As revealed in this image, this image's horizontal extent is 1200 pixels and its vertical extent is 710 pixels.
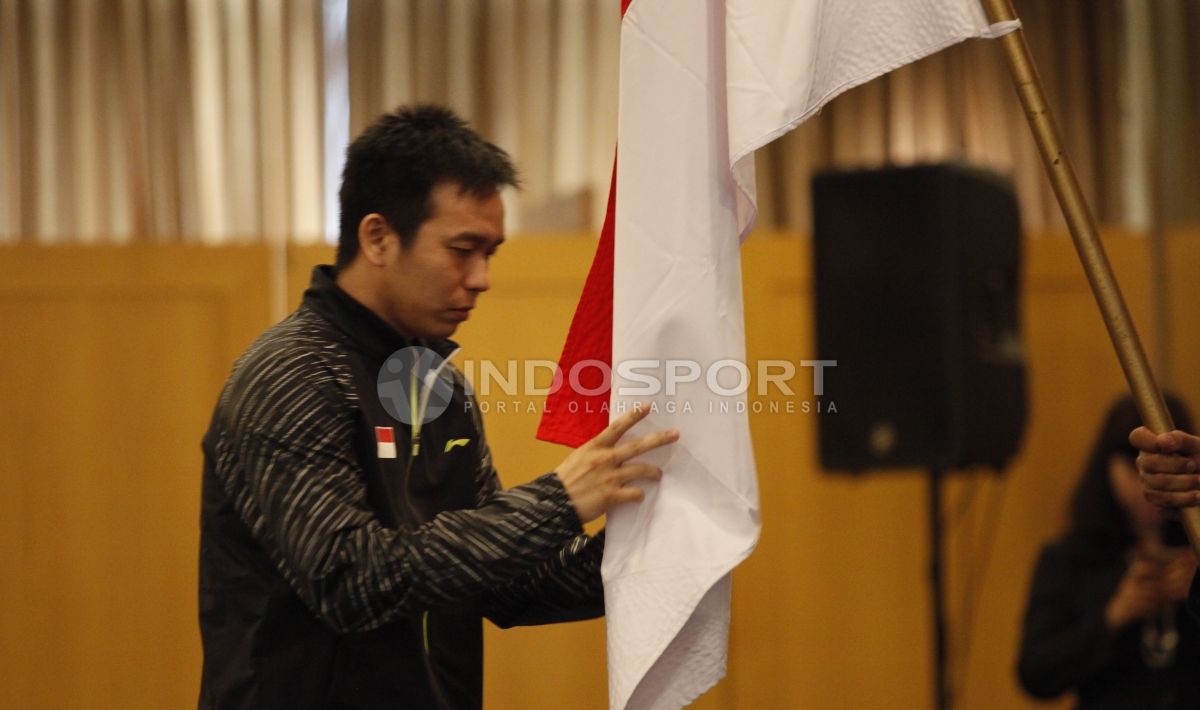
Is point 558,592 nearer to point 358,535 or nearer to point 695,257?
point 358,535

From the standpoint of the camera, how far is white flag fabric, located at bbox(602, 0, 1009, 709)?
1.19 m

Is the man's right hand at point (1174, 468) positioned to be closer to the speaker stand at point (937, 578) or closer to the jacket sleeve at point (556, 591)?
the jacket sleeve at point (556, 591)

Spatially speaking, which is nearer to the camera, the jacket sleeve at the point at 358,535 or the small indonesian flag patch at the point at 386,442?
the jacket sleeve at the point at 358,535

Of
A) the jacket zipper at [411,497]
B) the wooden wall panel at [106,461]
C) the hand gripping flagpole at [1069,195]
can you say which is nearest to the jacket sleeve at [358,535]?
the jacket zipper at [411,497]

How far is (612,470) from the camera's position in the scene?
4.09ft

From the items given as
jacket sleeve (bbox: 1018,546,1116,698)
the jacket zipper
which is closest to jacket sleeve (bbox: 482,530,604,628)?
the jacket zipper

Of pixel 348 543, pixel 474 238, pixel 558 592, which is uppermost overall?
pixel 474 238

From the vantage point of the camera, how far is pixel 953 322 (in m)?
2.32

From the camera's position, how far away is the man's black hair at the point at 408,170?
1569 millimetres

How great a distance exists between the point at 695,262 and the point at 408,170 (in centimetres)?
51

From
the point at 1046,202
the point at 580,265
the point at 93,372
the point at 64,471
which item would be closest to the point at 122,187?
the point at 93,372

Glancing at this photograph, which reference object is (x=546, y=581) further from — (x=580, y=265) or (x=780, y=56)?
(x=580, y=265)

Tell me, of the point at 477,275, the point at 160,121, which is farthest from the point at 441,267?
the point at 160,121

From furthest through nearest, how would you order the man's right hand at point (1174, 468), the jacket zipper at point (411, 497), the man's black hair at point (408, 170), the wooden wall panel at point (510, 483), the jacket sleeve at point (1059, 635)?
the wooden wall panel at point (510, 483) < the jacket sleeve at point (1059, 635) < the man's black hair at point (408, 170) < the jacket zipper at point (411, 497) < the man's right hand at point (1174, 468)
